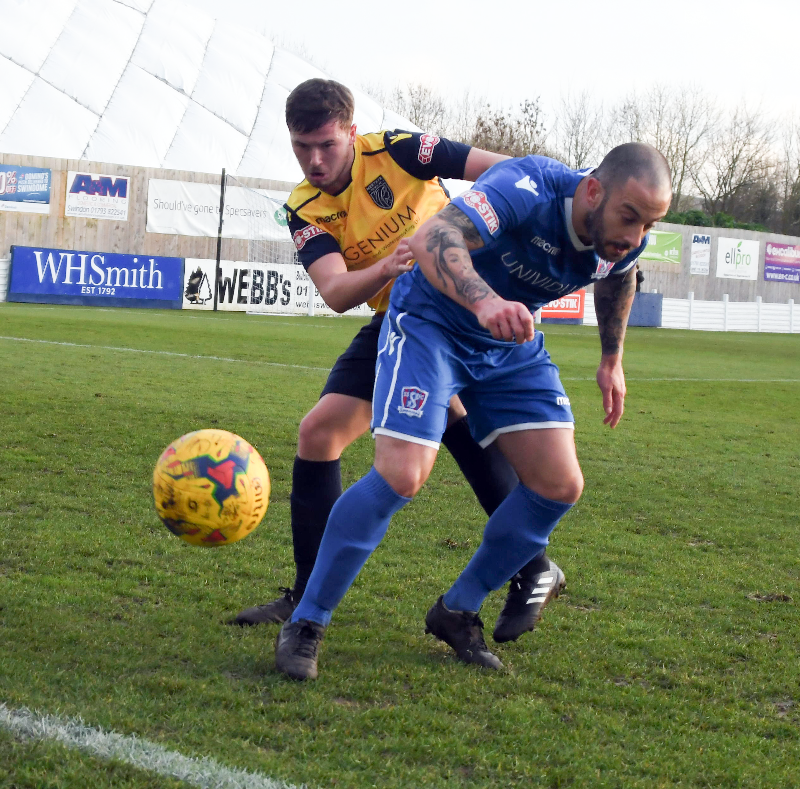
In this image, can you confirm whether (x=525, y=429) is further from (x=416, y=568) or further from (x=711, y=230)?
(x=711, y=230)

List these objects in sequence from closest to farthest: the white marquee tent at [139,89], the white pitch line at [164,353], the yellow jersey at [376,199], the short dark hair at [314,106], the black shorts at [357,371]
Answer: the short dark hair at [314,106] → the black shorts at [357,371] → the yellow jersey at [376,199] → the white pitch line at [164,353] → the white marquee tent at [139,89]

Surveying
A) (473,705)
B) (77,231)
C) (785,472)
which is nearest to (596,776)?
(473,705)

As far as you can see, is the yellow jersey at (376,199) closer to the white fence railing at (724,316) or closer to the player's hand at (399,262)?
the player's hand at (399,262)

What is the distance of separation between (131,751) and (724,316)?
35.4 m

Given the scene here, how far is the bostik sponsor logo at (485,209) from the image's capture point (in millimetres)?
3092

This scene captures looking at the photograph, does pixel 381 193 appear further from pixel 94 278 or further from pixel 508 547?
pixel 94 278

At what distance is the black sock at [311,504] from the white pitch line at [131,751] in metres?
1.34

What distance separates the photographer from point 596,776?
2480mm

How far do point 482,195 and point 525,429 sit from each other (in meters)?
0.79

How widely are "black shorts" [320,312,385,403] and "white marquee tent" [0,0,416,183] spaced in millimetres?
34670

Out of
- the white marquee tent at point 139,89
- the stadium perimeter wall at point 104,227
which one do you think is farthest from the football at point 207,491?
the white marquee tent at point 139,89

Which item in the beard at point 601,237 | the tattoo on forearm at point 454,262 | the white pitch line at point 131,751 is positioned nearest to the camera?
the white pitch line at point 131,751

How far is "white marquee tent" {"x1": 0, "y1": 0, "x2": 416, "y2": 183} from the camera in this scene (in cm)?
3741

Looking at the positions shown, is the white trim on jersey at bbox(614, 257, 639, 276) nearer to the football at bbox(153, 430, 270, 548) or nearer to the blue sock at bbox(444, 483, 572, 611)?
the blue sock at bbox(444, 483, 572, 611)
